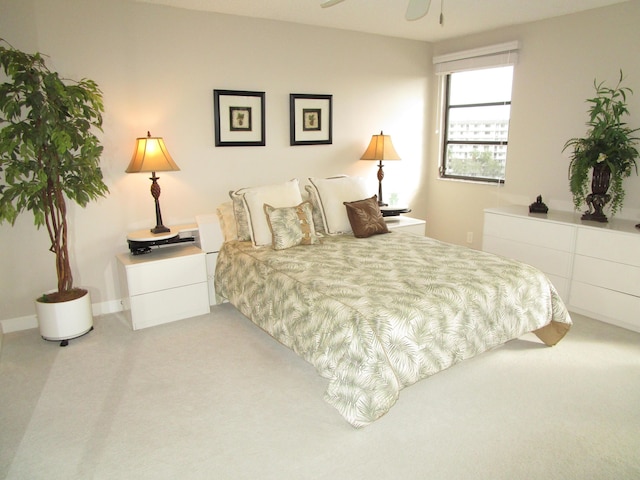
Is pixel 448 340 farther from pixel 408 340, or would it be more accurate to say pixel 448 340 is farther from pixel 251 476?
pixel 251 476

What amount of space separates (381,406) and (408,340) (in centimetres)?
36

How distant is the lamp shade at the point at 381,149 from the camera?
15.6ft

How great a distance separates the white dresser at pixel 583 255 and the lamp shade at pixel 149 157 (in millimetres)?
3011

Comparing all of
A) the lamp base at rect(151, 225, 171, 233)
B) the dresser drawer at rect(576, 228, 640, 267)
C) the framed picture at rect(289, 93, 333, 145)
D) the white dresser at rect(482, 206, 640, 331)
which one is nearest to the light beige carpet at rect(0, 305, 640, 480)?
the white dresser at rect(482, 206, 640, 331)

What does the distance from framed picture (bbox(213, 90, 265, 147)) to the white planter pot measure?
1.81m

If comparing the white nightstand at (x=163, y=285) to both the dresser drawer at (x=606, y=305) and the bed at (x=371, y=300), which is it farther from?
the dresser drawer at (x=606, y=305)

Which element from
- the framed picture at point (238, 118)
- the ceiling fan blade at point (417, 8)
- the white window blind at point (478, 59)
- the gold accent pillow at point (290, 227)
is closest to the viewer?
the ceiling fan blade at point (417, 8)

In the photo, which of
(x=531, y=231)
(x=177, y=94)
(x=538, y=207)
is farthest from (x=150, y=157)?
(x=538, y=207)

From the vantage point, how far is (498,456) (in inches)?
82.8

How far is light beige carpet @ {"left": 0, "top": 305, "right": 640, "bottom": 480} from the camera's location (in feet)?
6.77

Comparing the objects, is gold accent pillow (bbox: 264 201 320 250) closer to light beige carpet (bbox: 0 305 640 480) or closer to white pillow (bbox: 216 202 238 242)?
white pillow (bbox: 216 202 238 242)

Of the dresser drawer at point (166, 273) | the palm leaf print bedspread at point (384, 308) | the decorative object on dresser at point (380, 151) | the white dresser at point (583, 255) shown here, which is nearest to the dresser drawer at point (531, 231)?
the white dresser at point (583, 255)

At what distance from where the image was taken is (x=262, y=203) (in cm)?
371

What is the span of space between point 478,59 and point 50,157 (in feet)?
13.5
